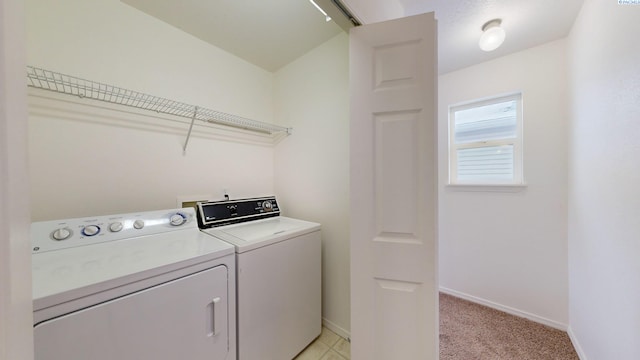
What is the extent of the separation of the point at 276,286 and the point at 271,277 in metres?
0.08

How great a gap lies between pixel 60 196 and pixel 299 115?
1706mm

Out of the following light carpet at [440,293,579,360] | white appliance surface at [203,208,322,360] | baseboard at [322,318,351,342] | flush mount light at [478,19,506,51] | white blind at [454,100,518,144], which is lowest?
light carpet at [440,293,579,360]

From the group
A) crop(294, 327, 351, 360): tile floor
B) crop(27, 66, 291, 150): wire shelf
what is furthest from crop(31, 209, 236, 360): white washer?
crop(27, 66, 291, 150): wire shelf

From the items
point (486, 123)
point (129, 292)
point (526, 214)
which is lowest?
point (129, 292)

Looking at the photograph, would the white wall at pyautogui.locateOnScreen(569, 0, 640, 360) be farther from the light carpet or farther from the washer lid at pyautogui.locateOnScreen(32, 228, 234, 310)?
the washer lid at pyautogui.locateOnScreen(32, 228, 234, 310)

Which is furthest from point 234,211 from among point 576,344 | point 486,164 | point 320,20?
point 576,344

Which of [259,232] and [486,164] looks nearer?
[259,232]

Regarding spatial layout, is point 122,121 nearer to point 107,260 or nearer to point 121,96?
point 121,96

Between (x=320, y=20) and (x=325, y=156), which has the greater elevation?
(x=320, y=20)

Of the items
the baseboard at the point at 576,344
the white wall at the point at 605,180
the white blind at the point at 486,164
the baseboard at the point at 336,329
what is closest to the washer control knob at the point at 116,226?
the baseboard at the point at 336,329

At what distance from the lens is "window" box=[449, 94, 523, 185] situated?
1.99 meters

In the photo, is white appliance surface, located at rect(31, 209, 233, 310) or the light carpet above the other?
white appliance surface, located at rect(31, 209, 233, 310)

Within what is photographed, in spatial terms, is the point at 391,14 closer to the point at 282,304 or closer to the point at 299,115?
the point at 299,115

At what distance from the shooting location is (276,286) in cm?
136
